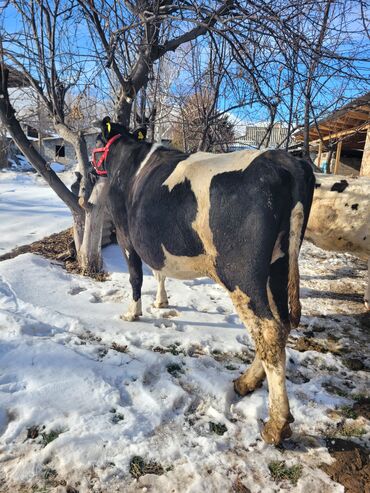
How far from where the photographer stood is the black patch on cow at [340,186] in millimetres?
4320

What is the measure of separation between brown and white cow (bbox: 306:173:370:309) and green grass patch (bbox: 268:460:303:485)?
121 inches

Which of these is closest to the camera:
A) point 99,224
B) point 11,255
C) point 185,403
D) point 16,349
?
point 185,403

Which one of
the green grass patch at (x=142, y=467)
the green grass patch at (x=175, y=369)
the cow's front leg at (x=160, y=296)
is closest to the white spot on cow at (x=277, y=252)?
the green grass patch at (x=175, y=369)

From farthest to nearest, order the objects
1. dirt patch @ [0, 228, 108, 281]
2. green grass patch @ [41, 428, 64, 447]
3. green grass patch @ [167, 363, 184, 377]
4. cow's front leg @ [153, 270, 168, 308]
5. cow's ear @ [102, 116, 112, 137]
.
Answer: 1. dirt patch @ [0, 228, 108, 281]
2. cow's front leg @ [153, 270, 168, 308]
3. cow's ear @ [102, 116, 112, 137]
4. green grass patch @ [167, 363, 184, 377]
5. green grass patch @ [41, 428, 64, 447]

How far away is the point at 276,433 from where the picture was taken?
85.4 inches

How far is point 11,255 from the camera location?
19.6ft

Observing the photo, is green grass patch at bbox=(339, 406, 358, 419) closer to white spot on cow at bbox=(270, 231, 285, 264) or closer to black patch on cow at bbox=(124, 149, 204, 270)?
white spot on cow at bbox=(270, 231, 285, 264)

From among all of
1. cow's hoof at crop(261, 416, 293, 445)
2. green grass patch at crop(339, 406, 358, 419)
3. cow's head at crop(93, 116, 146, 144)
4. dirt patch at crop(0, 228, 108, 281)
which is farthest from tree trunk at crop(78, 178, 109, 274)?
green grass patch at crop(339, 406, 358, 419)

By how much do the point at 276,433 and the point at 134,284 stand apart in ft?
7.44

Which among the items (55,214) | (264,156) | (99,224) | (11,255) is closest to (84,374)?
(264,156)

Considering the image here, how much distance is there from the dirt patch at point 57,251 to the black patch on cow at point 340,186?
3.54 m

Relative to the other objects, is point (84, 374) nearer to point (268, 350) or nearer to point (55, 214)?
point (268, 350)

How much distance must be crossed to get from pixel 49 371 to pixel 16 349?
446mm

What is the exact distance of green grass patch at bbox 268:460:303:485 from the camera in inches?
77.2
